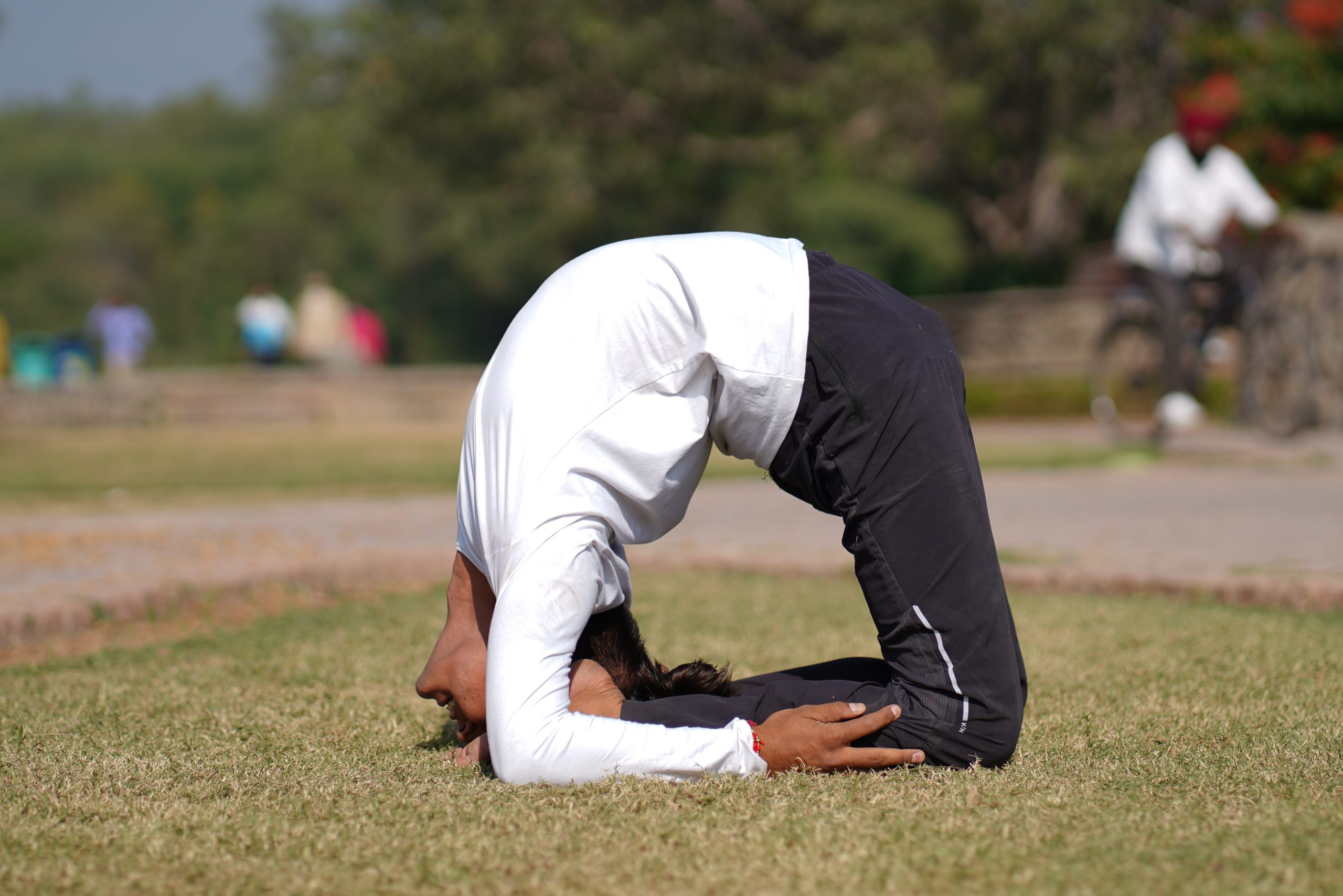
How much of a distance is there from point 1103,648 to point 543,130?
18168 mm

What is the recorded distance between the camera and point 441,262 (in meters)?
38.1

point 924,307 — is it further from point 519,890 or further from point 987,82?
point 987,82

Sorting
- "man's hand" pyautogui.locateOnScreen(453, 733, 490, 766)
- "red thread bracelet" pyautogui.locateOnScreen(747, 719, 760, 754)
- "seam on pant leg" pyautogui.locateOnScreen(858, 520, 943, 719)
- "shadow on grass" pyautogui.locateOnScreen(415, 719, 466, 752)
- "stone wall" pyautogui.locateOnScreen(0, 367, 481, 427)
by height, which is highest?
"seam on pant leg" pyautogui.locateOnScreen(858, 520, 943, 719)

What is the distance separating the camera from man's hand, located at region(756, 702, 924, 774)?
2.53 meters

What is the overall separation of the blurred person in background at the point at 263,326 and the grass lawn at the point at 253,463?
17.3 ft

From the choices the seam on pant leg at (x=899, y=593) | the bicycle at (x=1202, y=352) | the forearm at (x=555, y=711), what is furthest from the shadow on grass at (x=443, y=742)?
the bicycle at (x=1202, y=352)

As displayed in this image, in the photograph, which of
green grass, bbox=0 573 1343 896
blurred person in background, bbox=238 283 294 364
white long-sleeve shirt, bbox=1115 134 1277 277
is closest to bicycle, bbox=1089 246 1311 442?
white long-sleeve shirt, bbox=1115 134 1277 277

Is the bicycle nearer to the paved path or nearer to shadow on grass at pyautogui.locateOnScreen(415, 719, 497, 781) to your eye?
the paved path

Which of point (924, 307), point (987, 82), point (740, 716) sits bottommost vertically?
point (740, 716)

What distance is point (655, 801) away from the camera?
2354mm

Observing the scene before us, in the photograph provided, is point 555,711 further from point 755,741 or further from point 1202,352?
point 1202,352

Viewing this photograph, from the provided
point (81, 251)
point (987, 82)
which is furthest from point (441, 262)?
point (987, 82)

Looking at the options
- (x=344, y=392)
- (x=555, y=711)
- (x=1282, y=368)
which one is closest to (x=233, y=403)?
(x=344, y=392)

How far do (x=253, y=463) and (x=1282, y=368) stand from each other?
27.0ft
